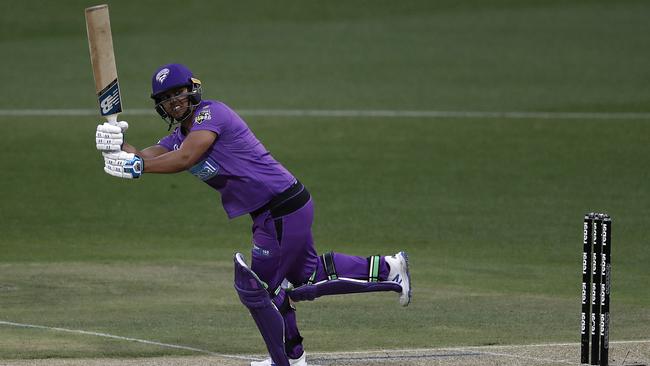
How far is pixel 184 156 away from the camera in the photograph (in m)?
8.44

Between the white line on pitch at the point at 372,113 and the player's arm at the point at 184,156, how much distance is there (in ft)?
57.0

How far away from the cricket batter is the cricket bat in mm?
216

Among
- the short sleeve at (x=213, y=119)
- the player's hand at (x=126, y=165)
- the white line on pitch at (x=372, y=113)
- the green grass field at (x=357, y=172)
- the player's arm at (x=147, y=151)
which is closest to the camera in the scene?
the player's hand at (x=126, y=165)

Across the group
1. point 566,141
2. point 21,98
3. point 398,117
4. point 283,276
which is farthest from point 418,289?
point 21,98

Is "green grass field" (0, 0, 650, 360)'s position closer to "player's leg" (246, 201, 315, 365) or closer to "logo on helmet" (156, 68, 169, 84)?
"player's leg" (246, 201, 315, 365)

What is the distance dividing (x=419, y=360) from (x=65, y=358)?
252cm

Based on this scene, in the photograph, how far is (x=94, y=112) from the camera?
26359mm

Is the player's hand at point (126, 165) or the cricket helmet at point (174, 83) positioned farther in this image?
the cricket helmet at point (174, 83)

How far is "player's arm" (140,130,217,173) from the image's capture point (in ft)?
27.6

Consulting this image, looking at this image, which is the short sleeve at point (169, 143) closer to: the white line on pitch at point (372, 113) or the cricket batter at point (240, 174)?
the cricket batter at point (240, 174)

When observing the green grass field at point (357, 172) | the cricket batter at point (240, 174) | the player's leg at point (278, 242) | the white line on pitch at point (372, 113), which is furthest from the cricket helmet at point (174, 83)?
the white line on pitch at point (372, 113)

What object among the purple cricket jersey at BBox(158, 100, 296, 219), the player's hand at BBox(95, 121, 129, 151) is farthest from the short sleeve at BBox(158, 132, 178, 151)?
the player's hand at BBox(95, 121, 129, 151)

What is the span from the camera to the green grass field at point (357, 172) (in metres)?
11.7

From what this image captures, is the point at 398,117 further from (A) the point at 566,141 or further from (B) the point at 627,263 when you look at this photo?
(B) the point at 627,263
